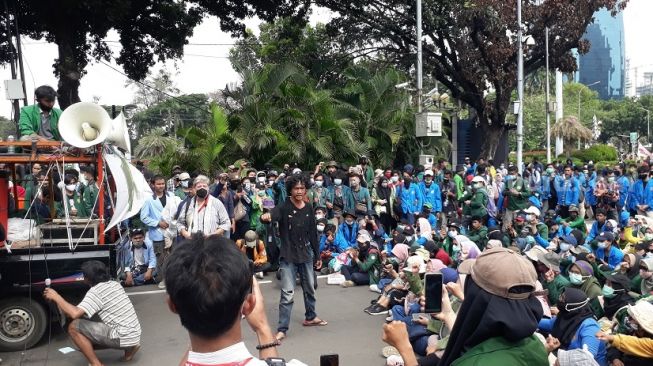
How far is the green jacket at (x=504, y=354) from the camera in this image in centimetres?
211

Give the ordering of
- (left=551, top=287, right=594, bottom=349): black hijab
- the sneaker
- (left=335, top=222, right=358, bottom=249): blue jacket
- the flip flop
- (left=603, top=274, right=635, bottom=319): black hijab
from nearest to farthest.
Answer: (left=551, top=287, right=594, bottom=349): black hijab
(left=603, top=274, right=635, bottom=319): black hijab
the flip flop
the sneaker
(left=335, top=222, right=358, bottom=249): blue jacket

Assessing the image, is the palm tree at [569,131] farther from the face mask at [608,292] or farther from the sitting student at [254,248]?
the face mask at [608,292]

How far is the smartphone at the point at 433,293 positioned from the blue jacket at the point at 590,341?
189cm

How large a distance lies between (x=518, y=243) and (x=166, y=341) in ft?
16.6

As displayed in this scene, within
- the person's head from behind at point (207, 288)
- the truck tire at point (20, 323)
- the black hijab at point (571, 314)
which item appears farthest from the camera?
the truck tire at point (20, 323)

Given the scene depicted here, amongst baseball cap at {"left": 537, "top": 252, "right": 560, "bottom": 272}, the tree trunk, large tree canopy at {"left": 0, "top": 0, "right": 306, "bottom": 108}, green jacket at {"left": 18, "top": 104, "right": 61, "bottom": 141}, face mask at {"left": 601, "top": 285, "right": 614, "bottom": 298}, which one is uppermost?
large tree canopy at {"left": 0, "top": 0, "right": 306, "bottom": 108}

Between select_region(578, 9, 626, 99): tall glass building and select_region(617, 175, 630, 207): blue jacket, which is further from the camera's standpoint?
select_region(578, 9, 626, 99): tall glass building

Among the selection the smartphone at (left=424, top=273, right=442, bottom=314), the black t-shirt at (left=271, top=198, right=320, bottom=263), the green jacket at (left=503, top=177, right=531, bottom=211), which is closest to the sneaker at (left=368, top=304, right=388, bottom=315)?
the black t-shirt at (left=271, top=198, right=320, bottom=263)

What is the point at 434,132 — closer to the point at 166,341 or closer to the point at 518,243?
the point at 518,243

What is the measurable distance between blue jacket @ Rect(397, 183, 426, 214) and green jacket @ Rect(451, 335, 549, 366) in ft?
35.7

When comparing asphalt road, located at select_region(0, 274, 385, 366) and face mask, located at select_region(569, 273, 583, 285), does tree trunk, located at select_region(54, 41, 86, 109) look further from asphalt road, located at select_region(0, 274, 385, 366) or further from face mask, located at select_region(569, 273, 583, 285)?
face mask, located at select_region(569, 273, 583, 285)

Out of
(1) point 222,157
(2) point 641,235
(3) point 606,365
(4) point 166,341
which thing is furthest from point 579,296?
(1) point 222,157

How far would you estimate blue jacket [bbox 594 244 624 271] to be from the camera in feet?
27.3

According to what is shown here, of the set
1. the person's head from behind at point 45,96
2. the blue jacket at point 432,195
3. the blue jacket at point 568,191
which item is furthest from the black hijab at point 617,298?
the blue jacket at point 568,191
